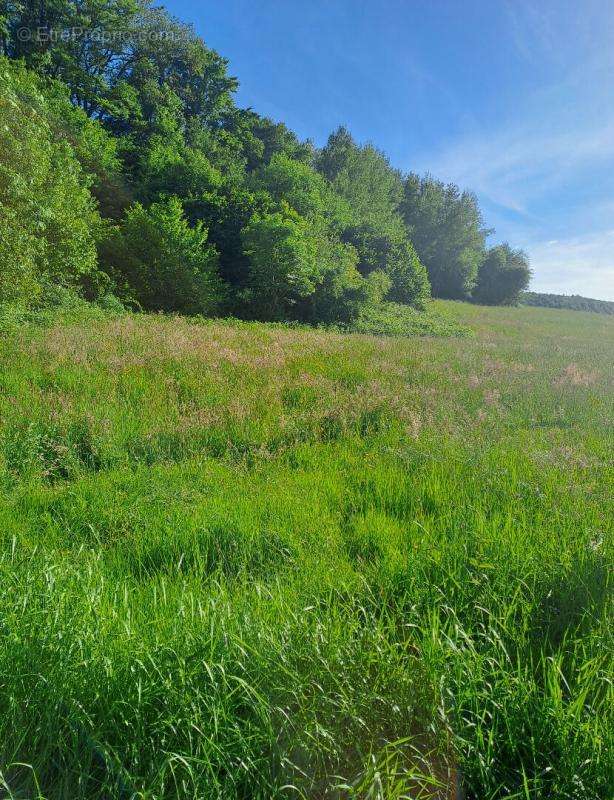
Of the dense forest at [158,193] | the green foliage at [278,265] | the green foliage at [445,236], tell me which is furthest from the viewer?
the green foliage at [445,236]

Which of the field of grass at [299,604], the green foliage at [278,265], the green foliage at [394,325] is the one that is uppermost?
the green foliage at [278,265]

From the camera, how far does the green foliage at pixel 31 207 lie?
12297 millimetres

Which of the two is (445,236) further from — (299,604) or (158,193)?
(299,604)

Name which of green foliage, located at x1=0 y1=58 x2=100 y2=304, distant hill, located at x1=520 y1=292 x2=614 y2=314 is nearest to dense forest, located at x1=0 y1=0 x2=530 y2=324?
green foliage, located at x1=0 y1=58 x2=100 y2=304

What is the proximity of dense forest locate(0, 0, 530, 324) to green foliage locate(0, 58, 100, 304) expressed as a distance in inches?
2.1

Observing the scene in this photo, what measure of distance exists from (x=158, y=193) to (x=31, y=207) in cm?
1465

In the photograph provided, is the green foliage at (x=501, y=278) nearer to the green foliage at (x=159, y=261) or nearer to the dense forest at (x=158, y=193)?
the dense forest at (x=158, y=193)

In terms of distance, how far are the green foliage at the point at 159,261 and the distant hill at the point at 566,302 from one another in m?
65.5

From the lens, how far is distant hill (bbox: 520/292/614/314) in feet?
240

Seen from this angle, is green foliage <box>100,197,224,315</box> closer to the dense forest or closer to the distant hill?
the dense forest

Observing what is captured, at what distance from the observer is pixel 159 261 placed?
22.1 m

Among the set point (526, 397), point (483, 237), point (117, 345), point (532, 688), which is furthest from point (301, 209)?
point (483, 237)

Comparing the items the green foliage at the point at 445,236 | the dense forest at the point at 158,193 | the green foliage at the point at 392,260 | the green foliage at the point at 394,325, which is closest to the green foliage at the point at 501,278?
the green foliage at the point at 445,236

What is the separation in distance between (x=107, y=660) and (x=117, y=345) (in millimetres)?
9347
